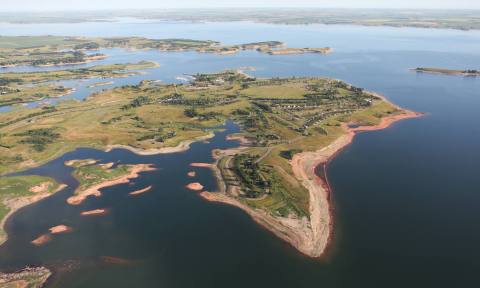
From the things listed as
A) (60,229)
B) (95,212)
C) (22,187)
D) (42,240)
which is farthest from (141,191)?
(22,187)

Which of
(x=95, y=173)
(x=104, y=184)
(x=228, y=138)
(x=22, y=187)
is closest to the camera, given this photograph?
(x=22, y=187)

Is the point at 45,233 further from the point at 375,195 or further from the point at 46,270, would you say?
the point at 375,195

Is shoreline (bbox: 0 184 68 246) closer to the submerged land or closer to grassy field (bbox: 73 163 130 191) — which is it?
the submerged land

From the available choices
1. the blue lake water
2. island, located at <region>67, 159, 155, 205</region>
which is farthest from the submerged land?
the blue lake water

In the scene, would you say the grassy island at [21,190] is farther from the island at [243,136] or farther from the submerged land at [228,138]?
the island at [243,136]

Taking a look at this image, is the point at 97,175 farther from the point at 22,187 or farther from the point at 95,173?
the point at 22,187

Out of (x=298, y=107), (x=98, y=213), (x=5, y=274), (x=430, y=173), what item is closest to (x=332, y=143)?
(x=430, y=173)
